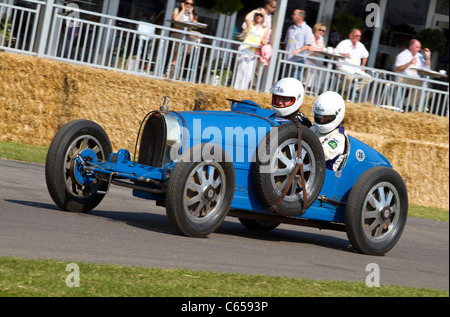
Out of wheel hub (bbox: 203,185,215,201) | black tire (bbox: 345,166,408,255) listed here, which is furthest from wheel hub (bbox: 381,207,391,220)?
wheel hub (bbox: 203,185,215,201)

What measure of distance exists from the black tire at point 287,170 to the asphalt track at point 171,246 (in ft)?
1.53

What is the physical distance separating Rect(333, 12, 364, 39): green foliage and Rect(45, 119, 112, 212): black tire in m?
14.1

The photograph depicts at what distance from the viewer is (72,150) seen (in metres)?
7.41

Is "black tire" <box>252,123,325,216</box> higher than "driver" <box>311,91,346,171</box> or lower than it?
lower

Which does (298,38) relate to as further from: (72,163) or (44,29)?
(72,163)

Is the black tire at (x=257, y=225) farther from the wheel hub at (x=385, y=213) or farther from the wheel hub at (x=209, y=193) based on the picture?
the wheel hub at (x=209, y=193)

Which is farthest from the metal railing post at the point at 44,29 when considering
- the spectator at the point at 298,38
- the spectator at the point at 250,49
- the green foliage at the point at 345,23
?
the green foliage at the point at 345,23

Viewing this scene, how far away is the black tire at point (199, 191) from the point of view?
6797 millimetres

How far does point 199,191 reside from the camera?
276 inches

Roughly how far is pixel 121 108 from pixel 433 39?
1030 centimetres

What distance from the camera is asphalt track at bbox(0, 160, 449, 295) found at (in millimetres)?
6043

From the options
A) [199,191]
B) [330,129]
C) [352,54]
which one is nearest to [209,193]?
[199,191]

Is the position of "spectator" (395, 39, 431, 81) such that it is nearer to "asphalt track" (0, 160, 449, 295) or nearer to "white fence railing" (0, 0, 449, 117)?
"white fence railing" (0, 0, 449, 117)
